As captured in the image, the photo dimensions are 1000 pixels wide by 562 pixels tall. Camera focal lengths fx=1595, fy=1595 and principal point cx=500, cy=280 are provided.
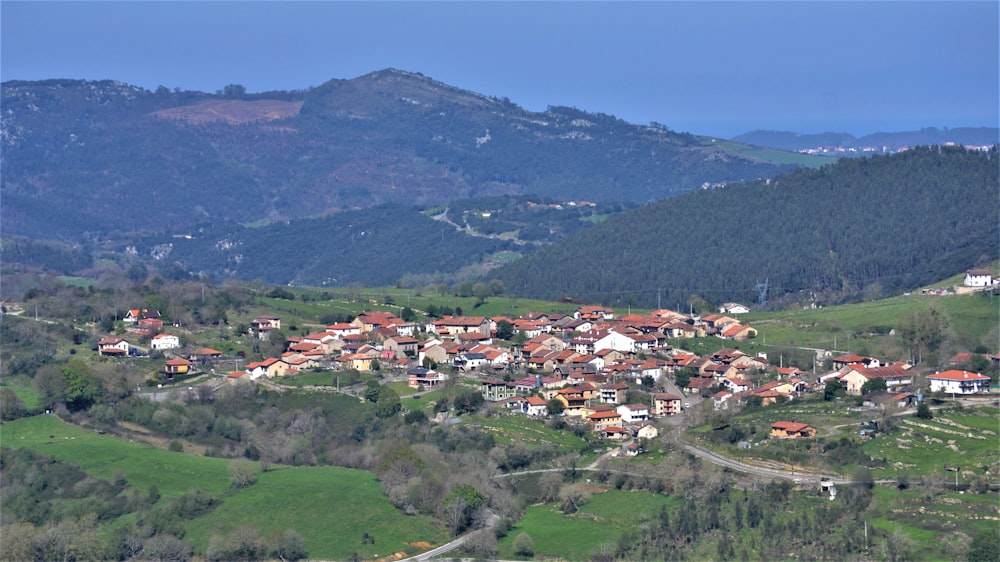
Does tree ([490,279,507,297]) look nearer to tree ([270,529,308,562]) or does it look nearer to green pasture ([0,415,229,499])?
green pasture ([0,415,229,499])

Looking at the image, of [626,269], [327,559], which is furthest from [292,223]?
[327,559]

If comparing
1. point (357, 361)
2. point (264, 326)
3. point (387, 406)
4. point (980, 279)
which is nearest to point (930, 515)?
point (387, 406)

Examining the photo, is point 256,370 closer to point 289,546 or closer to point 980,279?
point 289,546

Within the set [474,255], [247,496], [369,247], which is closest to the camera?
[247,496]

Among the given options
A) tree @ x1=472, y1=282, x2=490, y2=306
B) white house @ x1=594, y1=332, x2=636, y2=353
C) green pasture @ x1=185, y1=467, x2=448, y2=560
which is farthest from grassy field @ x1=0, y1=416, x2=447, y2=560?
tree @ x1=472, y1=282, x2=490, y2=306

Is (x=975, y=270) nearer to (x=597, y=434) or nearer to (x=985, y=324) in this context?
(x=985, y=324)

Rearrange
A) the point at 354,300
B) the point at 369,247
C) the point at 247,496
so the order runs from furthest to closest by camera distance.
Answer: the point at 369,247 → the point at 354,300 → the point at 247,496

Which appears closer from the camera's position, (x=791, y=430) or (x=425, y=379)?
(x=791, y=430)
